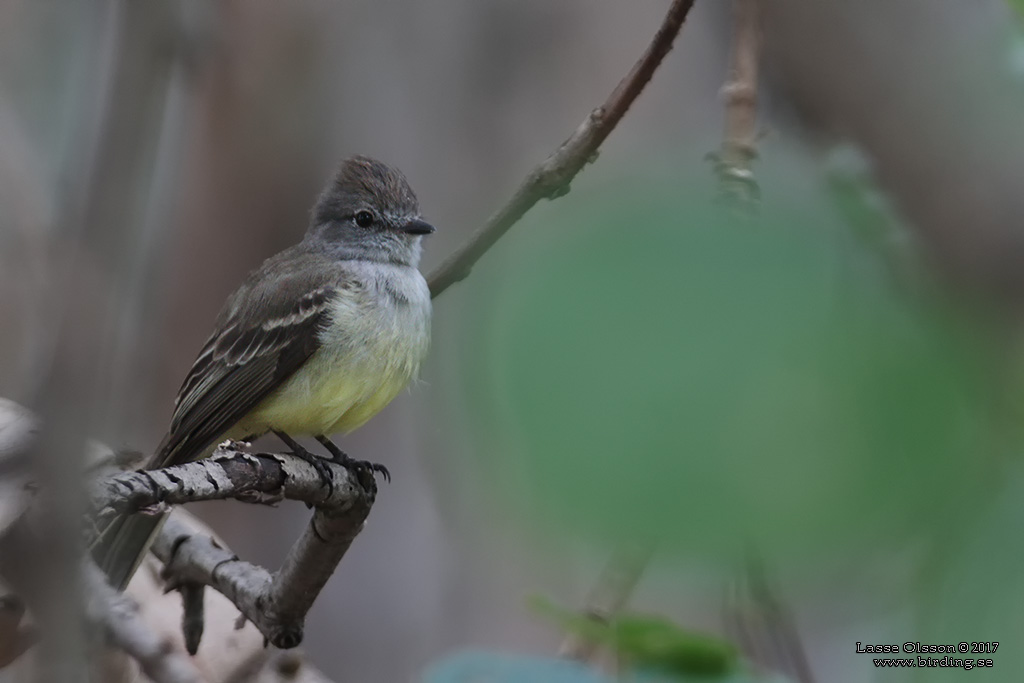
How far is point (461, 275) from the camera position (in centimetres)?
323

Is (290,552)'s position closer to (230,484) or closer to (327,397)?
(230,484)

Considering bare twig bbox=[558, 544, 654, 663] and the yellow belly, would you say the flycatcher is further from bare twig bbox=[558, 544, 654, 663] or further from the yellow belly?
bare twig bbox=[558, 544, 654, 663]

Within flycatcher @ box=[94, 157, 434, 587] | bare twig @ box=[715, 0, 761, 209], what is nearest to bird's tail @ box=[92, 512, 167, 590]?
flycatcher @ box=[94, 157, 434, 587]

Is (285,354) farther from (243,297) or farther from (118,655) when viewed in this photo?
(118,655)

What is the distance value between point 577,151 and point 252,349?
1.75 m

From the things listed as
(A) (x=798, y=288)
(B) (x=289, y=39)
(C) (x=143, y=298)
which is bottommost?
(C) (x=143, y=298)

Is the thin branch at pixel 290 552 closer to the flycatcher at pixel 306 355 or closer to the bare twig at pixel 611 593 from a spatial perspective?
the flycatcher at pixel 306 355

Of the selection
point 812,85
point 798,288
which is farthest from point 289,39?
point 798,288

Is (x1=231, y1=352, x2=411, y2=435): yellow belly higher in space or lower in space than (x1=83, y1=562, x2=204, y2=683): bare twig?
higher

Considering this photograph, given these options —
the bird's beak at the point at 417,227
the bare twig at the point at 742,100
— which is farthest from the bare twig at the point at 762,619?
the bird's beak at the point at 417,227

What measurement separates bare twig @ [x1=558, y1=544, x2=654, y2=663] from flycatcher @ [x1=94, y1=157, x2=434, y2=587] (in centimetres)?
132

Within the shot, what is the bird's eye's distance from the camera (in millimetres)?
4629

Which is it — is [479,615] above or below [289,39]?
below

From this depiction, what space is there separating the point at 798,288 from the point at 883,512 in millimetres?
272
